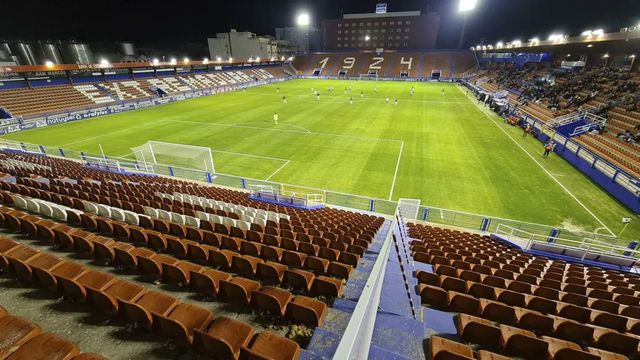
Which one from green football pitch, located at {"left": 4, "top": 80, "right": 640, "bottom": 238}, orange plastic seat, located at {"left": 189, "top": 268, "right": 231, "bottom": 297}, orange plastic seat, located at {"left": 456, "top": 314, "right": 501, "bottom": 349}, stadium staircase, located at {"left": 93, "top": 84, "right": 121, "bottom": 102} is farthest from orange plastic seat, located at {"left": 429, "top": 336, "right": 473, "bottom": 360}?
stadium staircase, located at {"left": 93, "top": 84, "right": 121, "bottom": 102}

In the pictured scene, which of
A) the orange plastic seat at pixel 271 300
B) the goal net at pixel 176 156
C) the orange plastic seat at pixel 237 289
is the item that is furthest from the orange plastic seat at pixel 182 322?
the goal net at pixel 176 156

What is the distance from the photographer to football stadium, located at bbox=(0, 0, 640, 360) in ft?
15.2

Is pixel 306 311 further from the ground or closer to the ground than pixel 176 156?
further from the ground

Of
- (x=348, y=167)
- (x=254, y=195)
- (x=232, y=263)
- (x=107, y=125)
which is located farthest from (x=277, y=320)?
(x=107, y=125)

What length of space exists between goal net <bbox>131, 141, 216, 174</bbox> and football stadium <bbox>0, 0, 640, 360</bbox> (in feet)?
0.57

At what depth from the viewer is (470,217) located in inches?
611

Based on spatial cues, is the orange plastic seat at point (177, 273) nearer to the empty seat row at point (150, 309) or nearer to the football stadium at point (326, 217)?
the football stadium at point (326, 217)

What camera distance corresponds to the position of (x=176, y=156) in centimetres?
2341

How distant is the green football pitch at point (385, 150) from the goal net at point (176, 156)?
4.27ft

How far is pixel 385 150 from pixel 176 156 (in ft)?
59.3

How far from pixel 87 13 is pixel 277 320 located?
10603 centimetres

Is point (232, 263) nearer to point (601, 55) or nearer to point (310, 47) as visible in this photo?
point (601, 55)

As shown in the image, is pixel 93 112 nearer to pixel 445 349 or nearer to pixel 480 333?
pixel 445 349

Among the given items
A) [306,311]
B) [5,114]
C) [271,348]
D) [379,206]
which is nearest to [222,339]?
[271,348]
